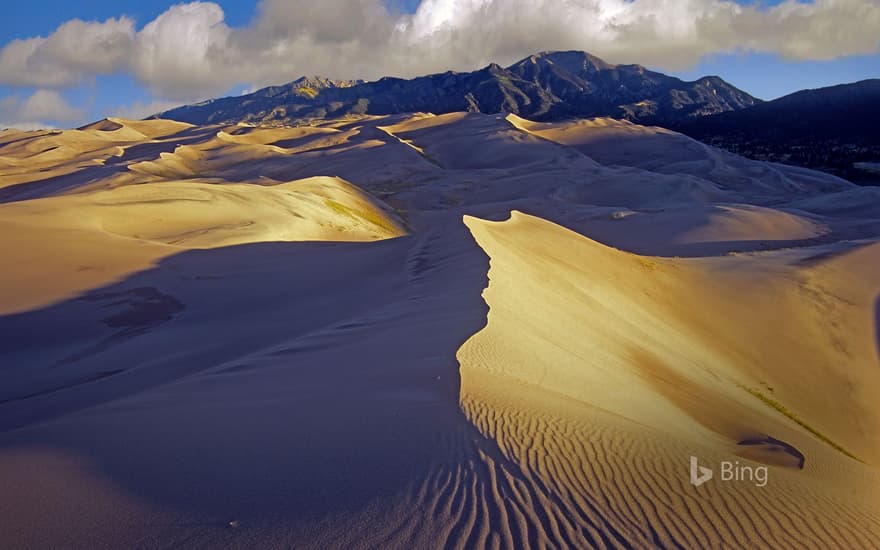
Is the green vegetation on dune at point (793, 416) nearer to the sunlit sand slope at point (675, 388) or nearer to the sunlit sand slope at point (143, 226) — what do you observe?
the sunlit sand slope at point (675, 388)

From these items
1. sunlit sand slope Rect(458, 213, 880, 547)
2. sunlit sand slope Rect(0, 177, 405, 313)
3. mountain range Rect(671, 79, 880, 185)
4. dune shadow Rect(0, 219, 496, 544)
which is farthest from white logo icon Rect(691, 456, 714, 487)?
mountain range Rect(671, 79, 880, 185)

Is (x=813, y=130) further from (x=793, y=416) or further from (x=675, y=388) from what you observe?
(x=675, y=388)

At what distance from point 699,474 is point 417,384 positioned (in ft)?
8.21

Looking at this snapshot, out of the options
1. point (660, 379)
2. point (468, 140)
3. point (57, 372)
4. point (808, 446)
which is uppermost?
point (468, 140)

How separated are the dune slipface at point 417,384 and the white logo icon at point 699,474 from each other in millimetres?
87

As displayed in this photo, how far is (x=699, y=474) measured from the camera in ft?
15.5

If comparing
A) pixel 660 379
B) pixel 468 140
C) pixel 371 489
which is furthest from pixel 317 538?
pixel 468 140

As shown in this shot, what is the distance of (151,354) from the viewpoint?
9.41 meters

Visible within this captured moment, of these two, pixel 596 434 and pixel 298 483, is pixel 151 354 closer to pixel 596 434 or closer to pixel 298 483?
pixel 298 483

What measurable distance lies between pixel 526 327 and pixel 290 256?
9.56 meters

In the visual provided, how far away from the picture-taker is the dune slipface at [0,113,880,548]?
403 cm

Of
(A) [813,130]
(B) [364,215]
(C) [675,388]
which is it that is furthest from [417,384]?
(A) [813,130]

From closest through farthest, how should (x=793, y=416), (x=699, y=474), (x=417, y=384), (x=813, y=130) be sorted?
1. (x=699, y=474)
2. (x=417, y=384)
3. (x=793, y=416)
4. (x=813, y=130)

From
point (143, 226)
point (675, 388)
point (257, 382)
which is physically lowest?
point (675, 388)
